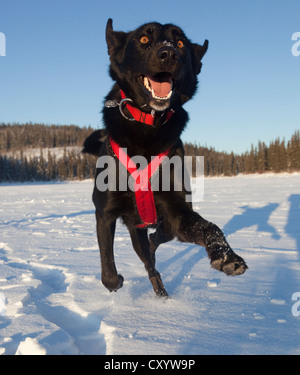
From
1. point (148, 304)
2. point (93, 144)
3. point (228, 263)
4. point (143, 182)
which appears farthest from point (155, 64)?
point (148, 304)

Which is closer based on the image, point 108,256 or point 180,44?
point 108,256

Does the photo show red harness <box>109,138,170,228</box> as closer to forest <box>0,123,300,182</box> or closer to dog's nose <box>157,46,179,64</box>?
dog's nose <box>157,46,179,64</box>

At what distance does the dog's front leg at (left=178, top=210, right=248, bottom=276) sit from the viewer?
181cm

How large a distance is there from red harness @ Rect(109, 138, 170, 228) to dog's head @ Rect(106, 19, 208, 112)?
0.42 metres

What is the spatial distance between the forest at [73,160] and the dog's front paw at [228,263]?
98.8 ft

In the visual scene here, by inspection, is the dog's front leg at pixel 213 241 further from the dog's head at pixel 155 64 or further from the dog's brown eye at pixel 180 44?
the dog's brown eye at pixel 180 44

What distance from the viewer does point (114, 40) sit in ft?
9.16

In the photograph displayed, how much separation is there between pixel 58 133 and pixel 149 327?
136854mm

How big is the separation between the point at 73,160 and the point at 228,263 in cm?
8334

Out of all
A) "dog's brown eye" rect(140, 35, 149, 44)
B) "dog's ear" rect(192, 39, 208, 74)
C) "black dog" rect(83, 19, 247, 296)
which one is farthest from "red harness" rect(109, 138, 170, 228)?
"dog's ear" rect(192, 39, 208, 74)

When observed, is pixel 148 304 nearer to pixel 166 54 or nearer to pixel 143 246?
pixel 143 246

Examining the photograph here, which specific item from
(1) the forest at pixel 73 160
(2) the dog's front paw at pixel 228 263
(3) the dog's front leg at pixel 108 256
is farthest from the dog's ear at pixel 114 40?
(1) the forest at pixel 73 160
